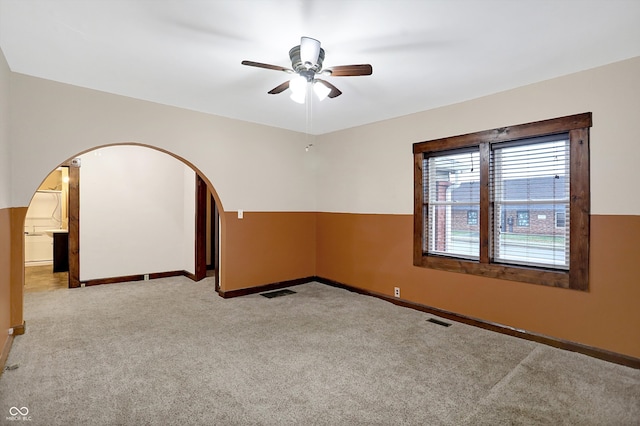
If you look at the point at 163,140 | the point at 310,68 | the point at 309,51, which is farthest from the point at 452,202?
the point at 163,140

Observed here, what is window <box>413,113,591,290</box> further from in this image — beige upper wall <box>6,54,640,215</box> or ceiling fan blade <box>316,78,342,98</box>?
ceiling fan blade <box>316,78,342,98</box>

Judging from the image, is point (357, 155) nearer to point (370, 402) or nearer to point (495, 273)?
point (495, 273)

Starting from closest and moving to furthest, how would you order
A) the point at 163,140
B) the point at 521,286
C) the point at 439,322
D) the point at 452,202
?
the point at 521,286 → the point at 439,322 → the point at 452,202 → the point at 163,140

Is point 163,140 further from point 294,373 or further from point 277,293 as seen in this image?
point 294,373

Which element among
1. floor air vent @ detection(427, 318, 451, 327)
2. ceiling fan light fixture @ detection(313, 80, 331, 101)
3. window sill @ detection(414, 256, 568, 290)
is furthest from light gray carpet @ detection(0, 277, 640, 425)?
ceiling fan light fixture @ detection(313, 80, 331, 101)

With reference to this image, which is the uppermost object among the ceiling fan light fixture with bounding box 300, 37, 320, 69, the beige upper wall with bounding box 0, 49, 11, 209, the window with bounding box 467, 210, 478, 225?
the ceiling fan light fixture with bounding box 300, 37, 320, 69

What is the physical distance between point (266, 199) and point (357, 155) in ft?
5.36

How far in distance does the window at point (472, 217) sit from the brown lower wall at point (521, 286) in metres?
0.65

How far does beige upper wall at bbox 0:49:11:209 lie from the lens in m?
2.84

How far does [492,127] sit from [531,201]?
0.92 meters

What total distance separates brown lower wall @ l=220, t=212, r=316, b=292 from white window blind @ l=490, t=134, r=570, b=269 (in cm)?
308

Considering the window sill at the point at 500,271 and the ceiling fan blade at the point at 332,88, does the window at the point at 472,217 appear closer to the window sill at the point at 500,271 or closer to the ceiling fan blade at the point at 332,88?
the window sill at the point at 500,271

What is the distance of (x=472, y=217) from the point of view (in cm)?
398

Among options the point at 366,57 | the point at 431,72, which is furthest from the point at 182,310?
the point at 431,72
